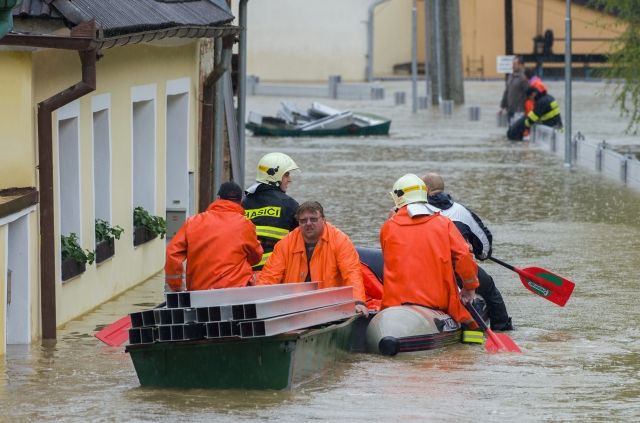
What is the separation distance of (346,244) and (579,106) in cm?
3732

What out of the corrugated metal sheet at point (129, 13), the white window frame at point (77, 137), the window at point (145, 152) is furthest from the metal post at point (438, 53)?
the white window frame at point (77, 137)

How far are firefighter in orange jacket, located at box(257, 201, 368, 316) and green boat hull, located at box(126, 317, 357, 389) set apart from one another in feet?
4.98

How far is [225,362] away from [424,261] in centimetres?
240

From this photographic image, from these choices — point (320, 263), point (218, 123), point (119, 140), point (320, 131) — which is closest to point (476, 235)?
point (320, 263)

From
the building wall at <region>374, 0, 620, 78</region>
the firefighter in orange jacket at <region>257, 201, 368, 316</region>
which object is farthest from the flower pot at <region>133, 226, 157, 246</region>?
the building wall at <region>374, 0, 620, 78</region>

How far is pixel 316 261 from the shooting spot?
12930mm

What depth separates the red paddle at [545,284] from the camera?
15484mm

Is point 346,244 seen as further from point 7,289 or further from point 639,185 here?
point 639,185

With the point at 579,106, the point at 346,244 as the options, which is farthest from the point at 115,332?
the point at 579,106

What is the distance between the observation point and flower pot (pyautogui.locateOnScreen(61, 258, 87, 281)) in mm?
14406

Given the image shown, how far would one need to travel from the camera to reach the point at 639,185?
Answer: 90.5 feet

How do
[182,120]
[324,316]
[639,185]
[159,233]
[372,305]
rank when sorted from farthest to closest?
1. [639,185]
2. [182,120]
3. [159,233]
4. [372,305]
5. [324,316]

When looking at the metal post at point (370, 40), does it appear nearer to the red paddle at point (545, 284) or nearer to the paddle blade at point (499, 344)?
the red paddle at point (545, 284)

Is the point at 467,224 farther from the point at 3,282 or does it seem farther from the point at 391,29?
the point at 391,29
